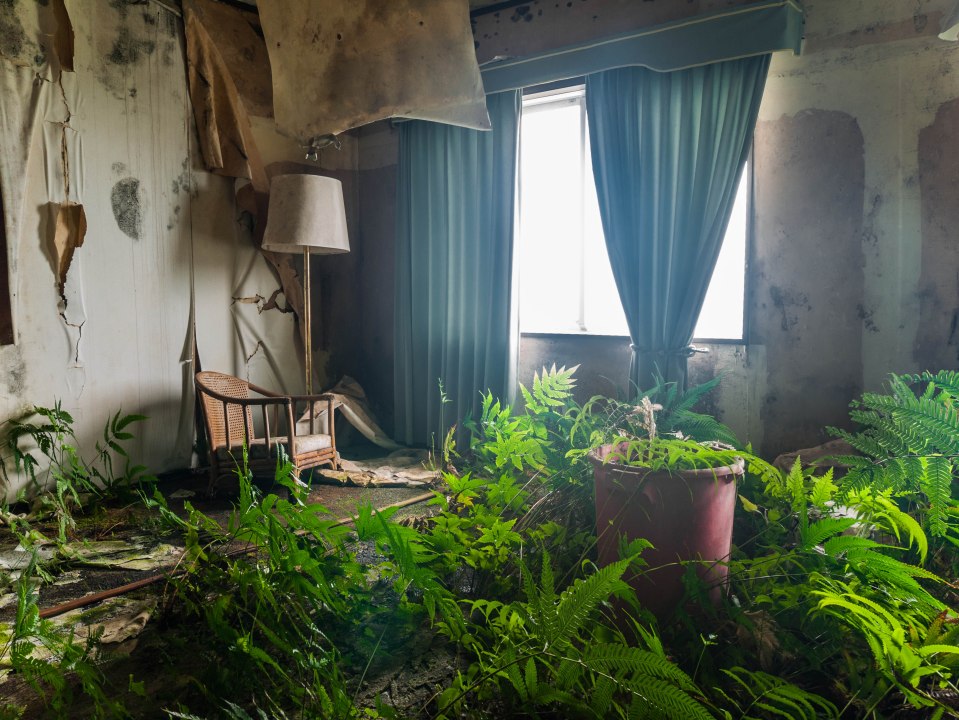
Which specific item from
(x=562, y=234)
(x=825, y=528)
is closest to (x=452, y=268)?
(x=562, y=234)

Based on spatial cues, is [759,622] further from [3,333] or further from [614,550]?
[3,333]

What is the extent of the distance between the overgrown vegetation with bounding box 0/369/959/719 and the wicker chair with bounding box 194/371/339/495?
50.6 inches

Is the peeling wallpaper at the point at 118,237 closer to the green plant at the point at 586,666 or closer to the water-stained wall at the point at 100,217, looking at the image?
the water-stained wall at the point at 100,217

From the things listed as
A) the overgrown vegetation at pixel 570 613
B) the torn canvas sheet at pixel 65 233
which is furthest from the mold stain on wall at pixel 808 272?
the torn canvas sheet at pixel 65 233

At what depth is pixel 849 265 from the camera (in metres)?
3.07

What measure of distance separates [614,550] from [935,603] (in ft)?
2.47

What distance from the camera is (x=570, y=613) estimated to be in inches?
45.6

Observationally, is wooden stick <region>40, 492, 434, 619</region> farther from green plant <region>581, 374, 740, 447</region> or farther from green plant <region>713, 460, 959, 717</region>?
green plant <region>713, 460, 959, 717</region>

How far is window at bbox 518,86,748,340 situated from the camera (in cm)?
386

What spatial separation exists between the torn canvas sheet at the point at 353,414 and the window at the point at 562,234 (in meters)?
1.26

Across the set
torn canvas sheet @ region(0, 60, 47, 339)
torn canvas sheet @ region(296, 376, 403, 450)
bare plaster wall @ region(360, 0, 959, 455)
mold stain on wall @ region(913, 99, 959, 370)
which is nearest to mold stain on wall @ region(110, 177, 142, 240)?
torn canvas sheet @ region(0, 60, 47, 339)

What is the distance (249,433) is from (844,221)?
10.3 ft

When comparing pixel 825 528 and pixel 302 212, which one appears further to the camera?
pixel 302 212

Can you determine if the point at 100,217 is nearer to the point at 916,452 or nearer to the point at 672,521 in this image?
the point at 672,521
